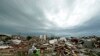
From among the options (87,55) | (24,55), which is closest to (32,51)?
(24,55)

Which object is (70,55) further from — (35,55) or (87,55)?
(35,55)

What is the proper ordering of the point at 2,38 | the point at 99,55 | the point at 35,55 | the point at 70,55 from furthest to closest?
the point at 2,38
the point at 99,55
the point at 70,55
the point at 35,55

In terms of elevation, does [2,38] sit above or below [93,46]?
above

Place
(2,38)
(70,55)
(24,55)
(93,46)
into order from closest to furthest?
(24,55), (70,55), (93,46), (2,38)

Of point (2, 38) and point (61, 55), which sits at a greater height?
point (2, 38)

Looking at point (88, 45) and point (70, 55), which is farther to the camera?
point (88, 45)

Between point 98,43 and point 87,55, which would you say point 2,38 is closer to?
point 98,43

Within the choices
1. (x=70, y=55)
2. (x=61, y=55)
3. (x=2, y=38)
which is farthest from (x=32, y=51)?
(x=2, y=38)

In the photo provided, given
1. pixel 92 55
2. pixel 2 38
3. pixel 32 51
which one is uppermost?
pixel 2 38

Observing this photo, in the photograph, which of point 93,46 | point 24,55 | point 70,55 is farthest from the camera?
point 93,46
